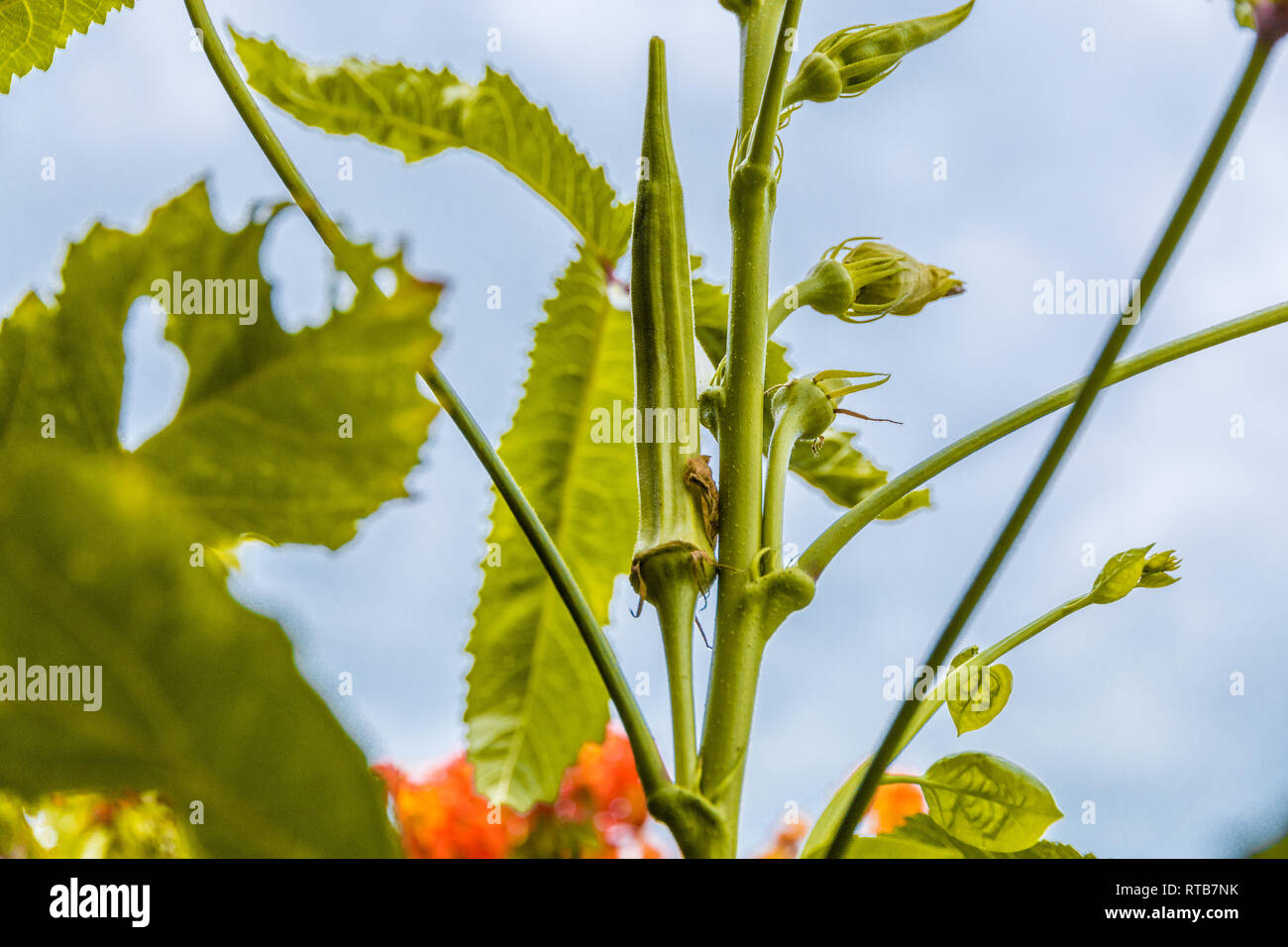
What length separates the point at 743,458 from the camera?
1.21ft

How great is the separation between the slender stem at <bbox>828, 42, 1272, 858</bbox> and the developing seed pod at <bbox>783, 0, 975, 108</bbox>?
0.69 ft

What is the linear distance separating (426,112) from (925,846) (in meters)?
0.43

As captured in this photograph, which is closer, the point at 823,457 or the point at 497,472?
the point at 497,472

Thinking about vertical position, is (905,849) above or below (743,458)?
below

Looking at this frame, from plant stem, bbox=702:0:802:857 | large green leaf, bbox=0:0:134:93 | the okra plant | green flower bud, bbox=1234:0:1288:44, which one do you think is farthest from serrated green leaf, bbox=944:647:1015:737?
large green leaf, bbox=0:0:134:93

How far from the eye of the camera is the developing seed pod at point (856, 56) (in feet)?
1.39

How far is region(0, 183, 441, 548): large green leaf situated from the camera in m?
0.15

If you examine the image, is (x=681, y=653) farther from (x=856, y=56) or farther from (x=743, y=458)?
(x=856, y=56)

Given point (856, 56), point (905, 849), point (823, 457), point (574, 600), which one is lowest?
point (905, 849)

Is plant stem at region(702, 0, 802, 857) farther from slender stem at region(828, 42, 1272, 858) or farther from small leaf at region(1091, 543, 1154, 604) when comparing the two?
small leaf at region(1091, 543, 1154, 604)

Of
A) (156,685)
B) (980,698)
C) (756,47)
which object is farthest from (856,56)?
(156,685)

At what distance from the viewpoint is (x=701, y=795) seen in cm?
31

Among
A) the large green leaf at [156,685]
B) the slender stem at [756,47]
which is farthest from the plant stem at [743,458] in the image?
the large green leaf at [156,685]
